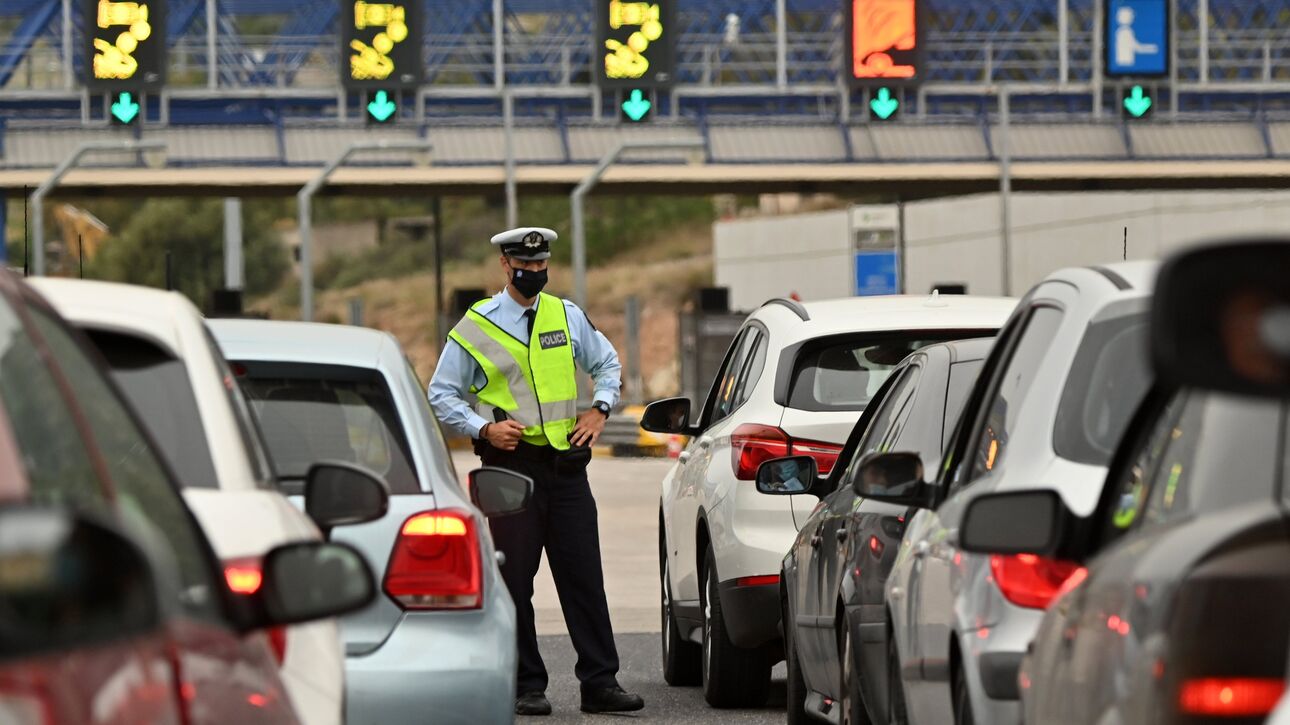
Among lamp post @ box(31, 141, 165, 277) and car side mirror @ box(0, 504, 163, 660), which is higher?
lamp post @ box(31, 141, 165, 277)

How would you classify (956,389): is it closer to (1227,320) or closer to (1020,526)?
(1020,526)

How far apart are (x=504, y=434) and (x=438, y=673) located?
3654mm

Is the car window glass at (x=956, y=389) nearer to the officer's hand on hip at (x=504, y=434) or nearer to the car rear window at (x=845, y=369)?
the car rear window at (x=845, y=369)

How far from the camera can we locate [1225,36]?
56.8 meters

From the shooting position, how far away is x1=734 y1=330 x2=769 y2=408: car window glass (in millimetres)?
10047

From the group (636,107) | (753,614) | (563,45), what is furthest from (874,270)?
(753,614)

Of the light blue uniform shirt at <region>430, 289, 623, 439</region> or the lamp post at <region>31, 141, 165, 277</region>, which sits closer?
the light blue uniform shirt at <region>430, 289, 623, 439</region>

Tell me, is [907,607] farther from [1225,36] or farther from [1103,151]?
[1225,36]

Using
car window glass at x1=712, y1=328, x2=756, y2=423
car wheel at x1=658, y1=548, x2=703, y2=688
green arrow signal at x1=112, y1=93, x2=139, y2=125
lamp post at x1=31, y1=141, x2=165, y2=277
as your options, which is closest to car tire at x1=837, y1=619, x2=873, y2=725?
car window glass at x1=712, y1=328, x2=756, y2=423

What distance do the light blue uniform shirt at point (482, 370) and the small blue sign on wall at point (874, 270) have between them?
2602 cm

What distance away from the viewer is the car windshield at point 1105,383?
5453mm

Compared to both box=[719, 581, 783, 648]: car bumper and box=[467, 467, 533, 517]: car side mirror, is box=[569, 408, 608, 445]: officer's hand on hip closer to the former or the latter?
box=[719, 581, 783, 648]: car bumper

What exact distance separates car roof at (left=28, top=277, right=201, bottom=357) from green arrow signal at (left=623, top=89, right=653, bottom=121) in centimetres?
3295

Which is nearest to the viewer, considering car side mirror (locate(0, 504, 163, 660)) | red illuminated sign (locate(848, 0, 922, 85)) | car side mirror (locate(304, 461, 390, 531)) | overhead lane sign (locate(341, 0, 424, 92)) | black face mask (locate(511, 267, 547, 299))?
car side mirror (locate(0, 504, 163, 660))
